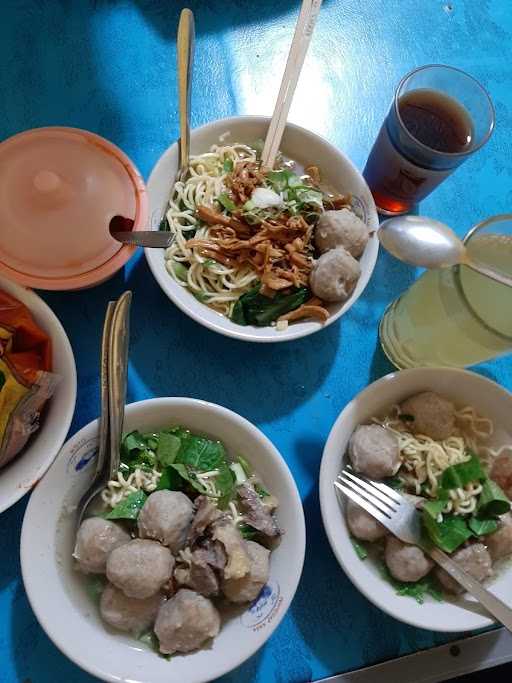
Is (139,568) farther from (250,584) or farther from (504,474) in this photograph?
(504,474)

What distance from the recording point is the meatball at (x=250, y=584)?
1.08 m

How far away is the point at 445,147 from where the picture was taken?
136cm

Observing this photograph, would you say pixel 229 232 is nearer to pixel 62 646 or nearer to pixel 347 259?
pixel 347 259

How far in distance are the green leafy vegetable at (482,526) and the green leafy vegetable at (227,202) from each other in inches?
32.9

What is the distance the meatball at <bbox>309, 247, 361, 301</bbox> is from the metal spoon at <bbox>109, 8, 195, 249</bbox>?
0.32 metres

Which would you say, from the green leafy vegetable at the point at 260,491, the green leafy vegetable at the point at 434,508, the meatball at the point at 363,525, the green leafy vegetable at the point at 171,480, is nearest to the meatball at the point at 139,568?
the green leafy vegetable at the point at 171,480

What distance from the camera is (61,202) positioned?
1.20 metres

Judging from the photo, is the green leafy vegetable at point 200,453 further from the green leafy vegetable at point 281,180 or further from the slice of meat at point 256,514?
the green leafy vegetable at point 281,180

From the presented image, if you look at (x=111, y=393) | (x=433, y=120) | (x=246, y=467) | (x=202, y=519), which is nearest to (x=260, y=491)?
(x=246, y=467)

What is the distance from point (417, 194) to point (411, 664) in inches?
40.9

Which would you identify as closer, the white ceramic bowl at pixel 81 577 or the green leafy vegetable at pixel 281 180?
the white ceramic bowl at pixel 81 577

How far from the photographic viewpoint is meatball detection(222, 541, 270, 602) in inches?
42.6

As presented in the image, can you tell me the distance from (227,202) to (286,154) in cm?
22

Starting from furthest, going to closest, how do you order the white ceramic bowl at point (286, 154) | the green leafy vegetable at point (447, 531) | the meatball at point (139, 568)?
the white ceramic bowl at point (286, 154)
the green leafy vegetable at point (447, 531)
the meatball at point (139, 568)
